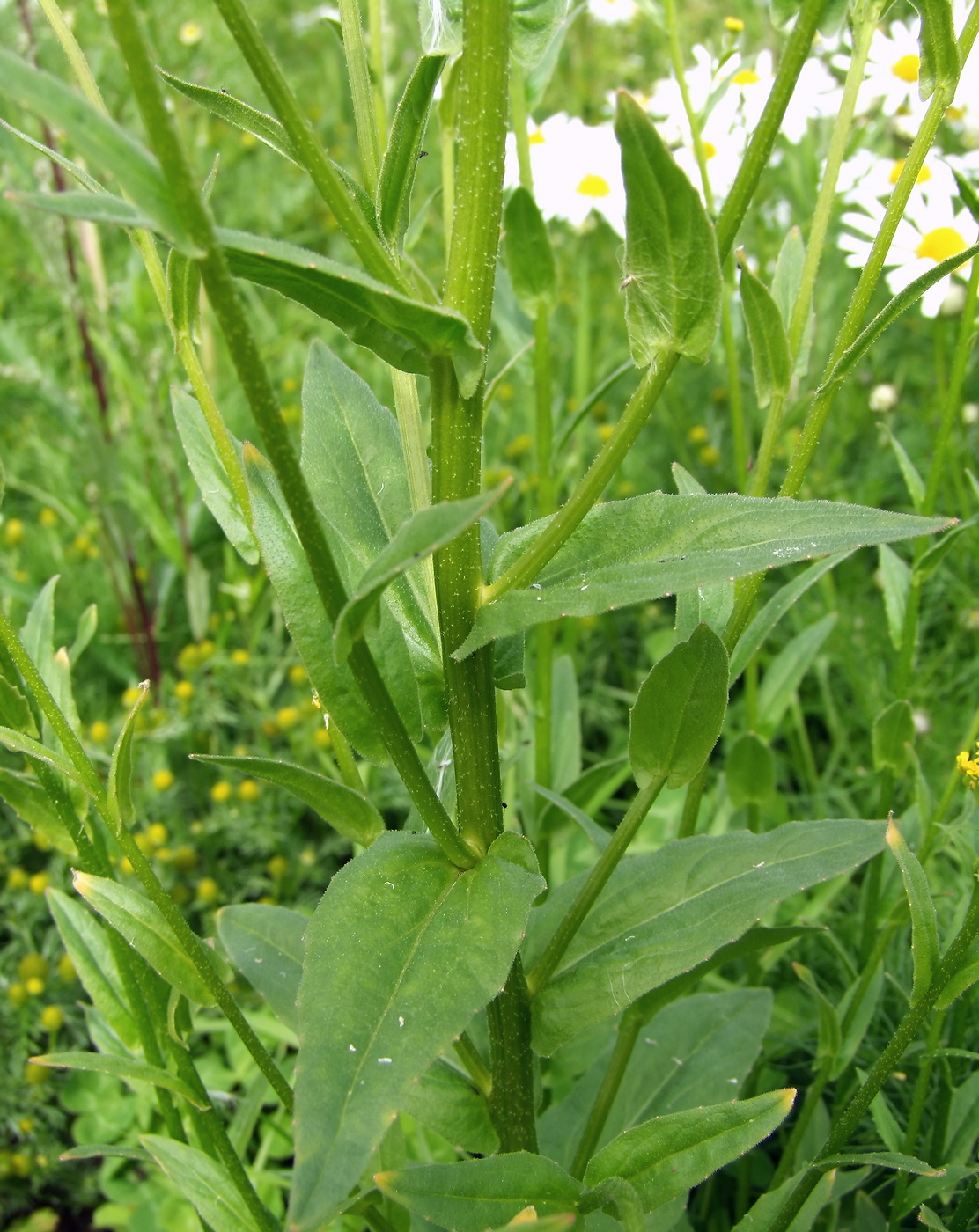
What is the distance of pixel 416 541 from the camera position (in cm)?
49

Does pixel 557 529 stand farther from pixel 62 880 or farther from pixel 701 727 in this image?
pixel 62 880

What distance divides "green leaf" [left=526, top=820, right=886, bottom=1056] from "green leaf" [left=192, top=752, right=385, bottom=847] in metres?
0.17

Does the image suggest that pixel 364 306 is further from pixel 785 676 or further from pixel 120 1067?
pixel 785 676

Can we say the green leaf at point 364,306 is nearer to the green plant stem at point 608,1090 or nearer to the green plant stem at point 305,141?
the green plant stem at point 305,141

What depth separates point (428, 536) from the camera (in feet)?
1.58

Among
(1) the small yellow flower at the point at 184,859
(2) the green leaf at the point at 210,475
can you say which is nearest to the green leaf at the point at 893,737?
(2) the green leaf at the point at 210,475

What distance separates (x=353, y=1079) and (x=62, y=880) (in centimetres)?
106

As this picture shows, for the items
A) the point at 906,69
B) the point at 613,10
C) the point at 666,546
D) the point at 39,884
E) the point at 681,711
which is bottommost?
the point at 39,884

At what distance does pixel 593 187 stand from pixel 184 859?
1.24m

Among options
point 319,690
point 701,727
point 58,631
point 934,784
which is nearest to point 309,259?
point 319,690

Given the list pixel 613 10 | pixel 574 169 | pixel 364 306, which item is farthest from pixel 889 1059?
pixel 613 10

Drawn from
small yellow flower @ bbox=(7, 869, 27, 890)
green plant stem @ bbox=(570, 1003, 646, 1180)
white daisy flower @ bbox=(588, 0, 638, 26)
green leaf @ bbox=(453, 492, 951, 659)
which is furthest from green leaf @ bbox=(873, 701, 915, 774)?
white daisy flower @ bbox=(588, 0, 638, 26)

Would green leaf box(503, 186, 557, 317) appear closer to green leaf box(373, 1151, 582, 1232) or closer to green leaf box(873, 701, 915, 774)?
green leaf box(873, 701, 915, 774)

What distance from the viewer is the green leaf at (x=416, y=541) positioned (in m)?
0.47
